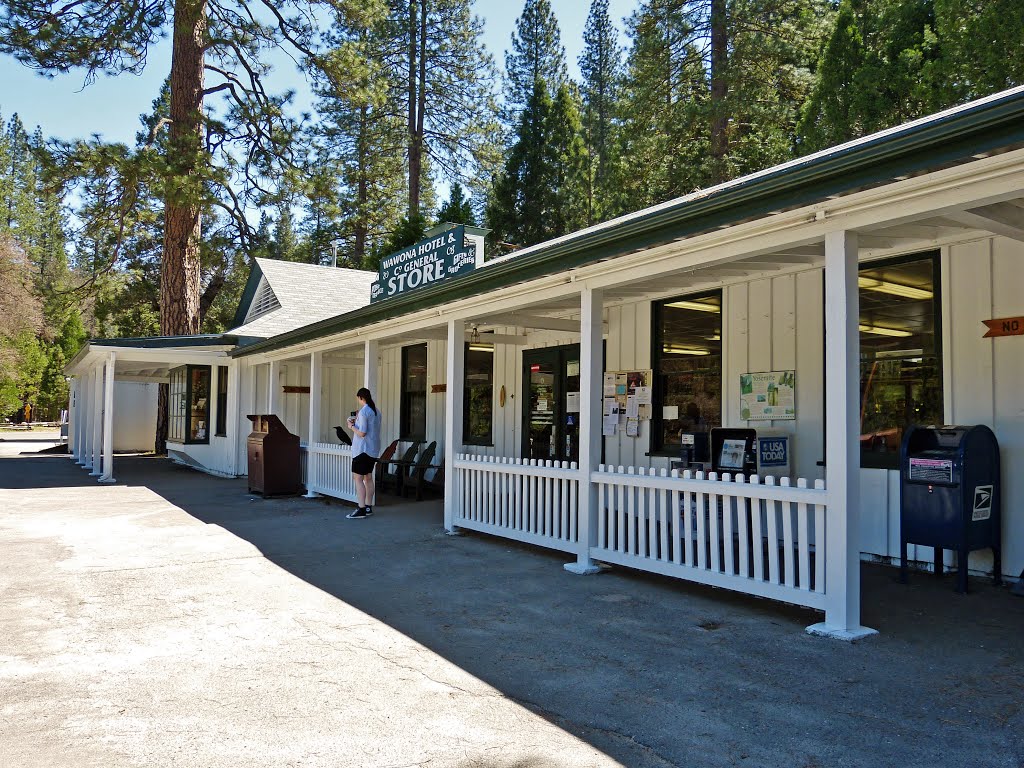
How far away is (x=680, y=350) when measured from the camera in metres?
8.41

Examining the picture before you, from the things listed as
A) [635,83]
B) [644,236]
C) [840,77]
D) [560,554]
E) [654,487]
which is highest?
[635,83]

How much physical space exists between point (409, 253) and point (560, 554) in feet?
16.0

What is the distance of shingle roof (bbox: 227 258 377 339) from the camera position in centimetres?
1708

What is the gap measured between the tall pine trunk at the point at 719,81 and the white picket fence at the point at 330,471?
1324 centimetres

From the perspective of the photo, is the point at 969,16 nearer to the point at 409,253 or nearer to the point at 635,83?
the point at 635,83

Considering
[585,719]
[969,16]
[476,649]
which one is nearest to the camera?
[585,719]

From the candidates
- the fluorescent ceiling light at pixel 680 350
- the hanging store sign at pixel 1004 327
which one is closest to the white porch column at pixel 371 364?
the fluorescent ceiling light at pixel 680 350

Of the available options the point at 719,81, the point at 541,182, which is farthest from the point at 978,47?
the point at 541,182

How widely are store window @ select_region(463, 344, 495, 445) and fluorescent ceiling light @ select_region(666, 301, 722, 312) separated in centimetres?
390

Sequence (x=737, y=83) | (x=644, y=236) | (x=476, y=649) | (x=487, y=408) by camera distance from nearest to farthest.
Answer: (x=476, y=649) < (x=644, y=236) < (x=487, y=408) < (x=737, y=83)

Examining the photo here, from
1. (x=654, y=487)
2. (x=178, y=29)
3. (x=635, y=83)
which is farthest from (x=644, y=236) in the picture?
(x=178, y=29)

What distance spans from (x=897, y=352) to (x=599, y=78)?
2921cm

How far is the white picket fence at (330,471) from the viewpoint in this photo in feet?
35.5

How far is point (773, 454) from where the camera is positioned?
23.2 feet
